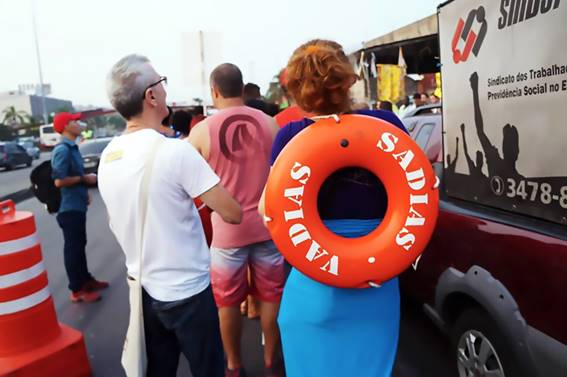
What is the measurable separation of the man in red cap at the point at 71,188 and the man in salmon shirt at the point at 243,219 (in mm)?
2021

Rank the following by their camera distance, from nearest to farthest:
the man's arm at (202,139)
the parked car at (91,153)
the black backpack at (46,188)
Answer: the man's arm at (202,139) → the black backpack at (46,188) → the parked car at (91,153)

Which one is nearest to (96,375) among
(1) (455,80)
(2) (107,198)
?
(2) (107,198)

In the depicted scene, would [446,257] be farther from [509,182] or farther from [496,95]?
[496,95]

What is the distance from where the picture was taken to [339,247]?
167cm

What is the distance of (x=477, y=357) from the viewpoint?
94.9 inches

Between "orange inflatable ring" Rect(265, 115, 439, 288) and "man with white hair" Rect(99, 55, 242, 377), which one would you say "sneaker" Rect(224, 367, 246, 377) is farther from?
"orange inflatable ring" Rect(265, 115, 439, 288)

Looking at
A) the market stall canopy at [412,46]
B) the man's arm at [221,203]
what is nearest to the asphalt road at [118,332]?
the man's arm at [221,203]

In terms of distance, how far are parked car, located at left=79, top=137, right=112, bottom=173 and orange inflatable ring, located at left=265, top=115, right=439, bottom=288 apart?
46.7 feet

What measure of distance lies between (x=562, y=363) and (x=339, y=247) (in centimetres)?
102

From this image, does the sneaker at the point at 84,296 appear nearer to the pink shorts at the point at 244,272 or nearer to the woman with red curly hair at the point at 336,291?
the pink shorts at the point at 244,272

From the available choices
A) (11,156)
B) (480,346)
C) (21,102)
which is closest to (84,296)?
(480,346)

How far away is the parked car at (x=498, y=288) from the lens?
187 cm

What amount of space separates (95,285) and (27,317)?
1926mm

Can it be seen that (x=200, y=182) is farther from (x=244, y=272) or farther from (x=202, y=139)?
(x=244, y=272)
